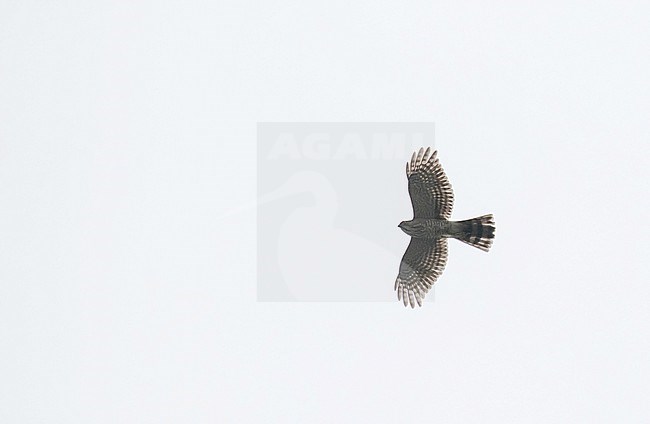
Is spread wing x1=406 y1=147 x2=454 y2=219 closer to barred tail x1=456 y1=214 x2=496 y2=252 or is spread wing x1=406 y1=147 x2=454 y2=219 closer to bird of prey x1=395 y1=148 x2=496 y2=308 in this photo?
bird of prey x1=395 y1=148 x2=496 y2=308

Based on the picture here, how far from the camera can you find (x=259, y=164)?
134ft

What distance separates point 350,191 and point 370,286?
11.1 ft

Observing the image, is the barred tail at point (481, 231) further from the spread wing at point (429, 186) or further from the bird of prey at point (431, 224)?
the spread wing at point (429, 186)

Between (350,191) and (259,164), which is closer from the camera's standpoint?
(350,191)

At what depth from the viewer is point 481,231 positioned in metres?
20.5

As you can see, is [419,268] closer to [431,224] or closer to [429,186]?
[431,224]

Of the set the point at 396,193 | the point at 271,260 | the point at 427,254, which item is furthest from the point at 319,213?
the point at 427,254

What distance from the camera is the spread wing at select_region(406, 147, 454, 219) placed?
809 inches

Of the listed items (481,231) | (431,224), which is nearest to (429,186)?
(431,224)

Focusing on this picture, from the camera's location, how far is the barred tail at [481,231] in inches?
807

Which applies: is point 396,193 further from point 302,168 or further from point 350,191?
point 302,168

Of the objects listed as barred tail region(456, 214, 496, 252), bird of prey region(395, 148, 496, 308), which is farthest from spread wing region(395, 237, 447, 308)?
barred tail region(456, 214, 496, 252)

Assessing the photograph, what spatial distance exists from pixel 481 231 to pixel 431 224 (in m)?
1.06

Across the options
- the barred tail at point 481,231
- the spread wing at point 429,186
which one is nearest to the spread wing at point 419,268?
the spread wing at point 429,186
